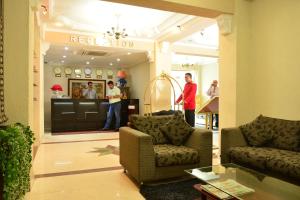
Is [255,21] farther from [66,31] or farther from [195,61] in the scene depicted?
[195,61]

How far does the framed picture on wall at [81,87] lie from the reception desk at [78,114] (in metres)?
1.70

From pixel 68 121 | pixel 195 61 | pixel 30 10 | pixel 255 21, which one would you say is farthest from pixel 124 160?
pixel 195 61

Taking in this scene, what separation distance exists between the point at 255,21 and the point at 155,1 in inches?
66.2

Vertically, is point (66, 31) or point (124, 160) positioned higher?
point (66, 31)

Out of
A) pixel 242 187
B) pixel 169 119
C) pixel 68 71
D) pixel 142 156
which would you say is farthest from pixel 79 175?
pixel 68 71

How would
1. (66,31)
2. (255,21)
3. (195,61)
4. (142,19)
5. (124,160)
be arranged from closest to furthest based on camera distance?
1. (124,160)
2. (255,21)
3. (142,19)
4. (66,31)
5. (195,61)

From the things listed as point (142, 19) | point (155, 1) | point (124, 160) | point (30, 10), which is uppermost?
point (142, 19)

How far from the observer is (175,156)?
284 cm

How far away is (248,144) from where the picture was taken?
3213 mm

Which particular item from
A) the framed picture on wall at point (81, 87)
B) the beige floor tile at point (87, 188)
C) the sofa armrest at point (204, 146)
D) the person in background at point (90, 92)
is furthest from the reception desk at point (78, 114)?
the sofa armrest at point (204, 146)

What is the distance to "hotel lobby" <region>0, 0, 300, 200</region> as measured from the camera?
2.31m

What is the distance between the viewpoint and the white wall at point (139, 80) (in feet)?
28.2

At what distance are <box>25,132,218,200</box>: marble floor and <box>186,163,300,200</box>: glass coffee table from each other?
0.83m

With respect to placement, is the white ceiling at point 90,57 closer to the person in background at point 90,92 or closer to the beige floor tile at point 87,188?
the person in background at point 90,92
